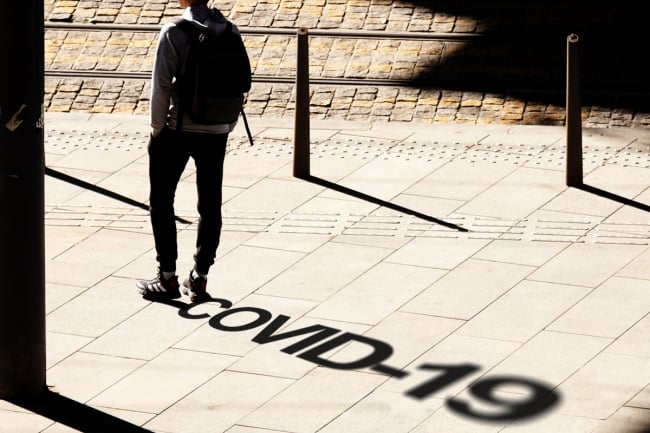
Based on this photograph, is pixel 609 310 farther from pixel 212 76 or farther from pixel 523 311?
pixel 212 76

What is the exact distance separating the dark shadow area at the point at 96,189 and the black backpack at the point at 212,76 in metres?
2.04

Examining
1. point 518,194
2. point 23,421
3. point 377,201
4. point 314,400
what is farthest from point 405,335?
point 518,194

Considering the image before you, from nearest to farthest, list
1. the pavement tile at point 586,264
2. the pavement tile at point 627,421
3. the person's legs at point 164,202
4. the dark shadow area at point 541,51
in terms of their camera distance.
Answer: the pavement tile at point 627,421 → the person's legs at point 164,202 → the pavement tile at point 586,264 → the dark shadow area at point 541,51

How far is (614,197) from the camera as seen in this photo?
1021 centimetres

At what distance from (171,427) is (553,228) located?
12.4ft

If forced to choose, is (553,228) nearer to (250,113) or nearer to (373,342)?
(373,342)

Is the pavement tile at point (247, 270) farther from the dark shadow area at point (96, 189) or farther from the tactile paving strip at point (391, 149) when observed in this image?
the tactile paving strip at point (391, 149)

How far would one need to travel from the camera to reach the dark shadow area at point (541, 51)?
42.6 ft

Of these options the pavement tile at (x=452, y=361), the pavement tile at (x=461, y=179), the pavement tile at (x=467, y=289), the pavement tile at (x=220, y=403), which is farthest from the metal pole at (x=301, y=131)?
the pavement tile at (x=220, y=403)

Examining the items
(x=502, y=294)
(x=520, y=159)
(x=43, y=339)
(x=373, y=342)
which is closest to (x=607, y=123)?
(x=520, y=159)

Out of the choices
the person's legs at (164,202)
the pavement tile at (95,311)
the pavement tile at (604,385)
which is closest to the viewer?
the pavement tile at (604,385)

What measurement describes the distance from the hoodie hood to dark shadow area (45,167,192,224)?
7.32ft

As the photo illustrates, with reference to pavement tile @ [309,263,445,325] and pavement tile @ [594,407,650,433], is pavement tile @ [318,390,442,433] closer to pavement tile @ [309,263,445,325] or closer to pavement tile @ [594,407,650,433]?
pavement tile @ [594,407,650,433]

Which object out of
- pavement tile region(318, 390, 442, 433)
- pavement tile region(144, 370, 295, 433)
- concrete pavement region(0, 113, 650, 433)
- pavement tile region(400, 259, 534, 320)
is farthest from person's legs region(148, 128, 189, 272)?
pavement tile region(318, 390, 442, 433)
